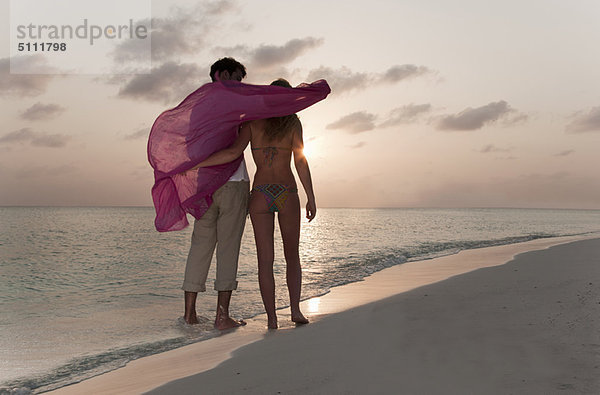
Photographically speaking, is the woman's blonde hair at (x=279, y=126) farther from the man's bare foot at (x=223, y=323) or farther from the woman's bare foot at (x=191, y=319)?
the woman's bare foot at (x=191, y=319)

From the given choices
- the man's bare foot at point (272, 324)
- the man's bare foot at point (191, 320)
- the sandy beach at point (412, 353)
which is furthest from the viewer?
the man's bare foot at point (191, 320)

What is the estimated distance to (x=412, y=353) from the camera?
2.76 meters

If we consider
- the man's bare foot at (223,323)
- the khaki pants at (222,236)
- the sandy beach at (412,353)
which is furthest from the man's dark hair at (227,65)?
the sandy beach at (412,353)

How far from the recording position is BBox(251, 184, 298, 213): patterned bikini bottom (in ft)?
13.9

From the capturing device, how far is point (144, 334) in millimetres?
4527

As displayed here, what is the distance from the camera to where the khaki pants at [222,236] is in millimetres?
4520

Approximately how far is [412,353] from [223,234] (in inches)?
94.2

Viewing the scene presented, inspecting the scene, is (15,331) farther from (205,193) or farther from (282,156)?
(282,156)

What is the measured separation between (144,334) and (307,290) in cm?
Answer: 282

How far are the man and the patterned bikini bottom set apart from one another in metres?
0.42

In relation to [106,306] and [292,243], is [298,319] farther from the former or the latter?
[106,306]

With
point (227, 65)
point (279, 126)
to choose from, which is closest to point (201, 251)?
point (279, 126)

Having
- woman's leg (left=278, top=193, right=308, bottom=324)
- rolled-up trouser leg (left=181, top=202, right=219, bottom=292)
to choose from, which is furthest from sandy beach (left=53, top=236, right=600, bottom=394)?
rolled-up trouser leg (left=181, top=202, right=219, bottom=292)

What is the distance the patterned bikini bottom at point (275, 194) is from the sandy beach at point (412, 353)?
113cm
